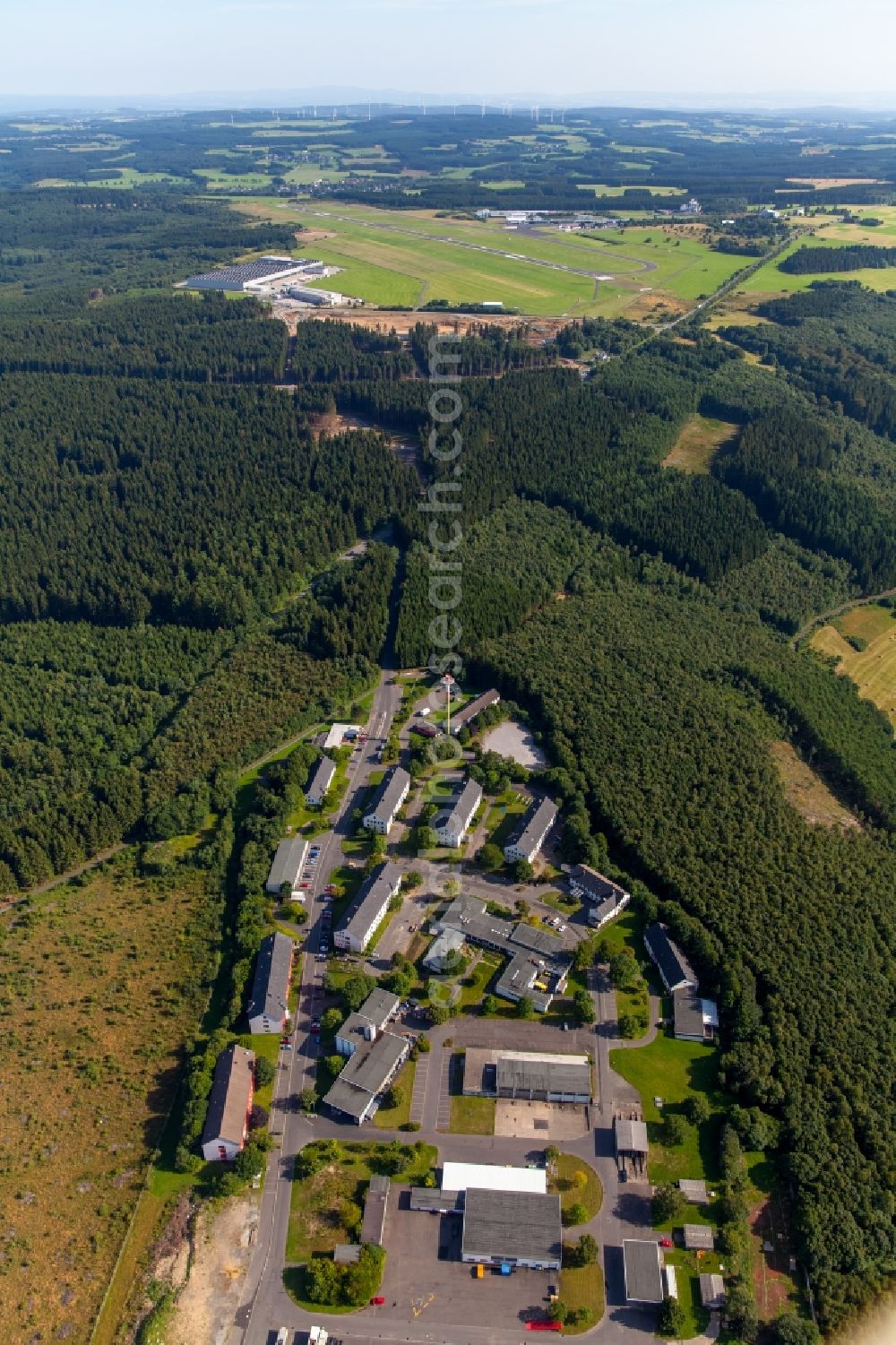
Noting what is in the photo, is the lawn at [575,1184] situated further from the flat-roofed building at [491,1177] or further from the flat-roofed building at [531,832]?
the flat-roofed building at [531,832]

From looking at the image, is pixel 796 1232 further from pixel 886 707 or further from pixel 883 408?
pixel 883 408

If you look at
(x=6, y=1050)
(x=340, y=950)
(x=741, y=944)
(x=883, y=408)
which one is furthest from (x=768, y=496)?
(x=6, y=1050)

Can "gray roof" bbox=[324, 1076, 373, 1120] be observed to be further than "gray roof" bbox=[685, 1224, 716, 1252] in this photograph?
Yes

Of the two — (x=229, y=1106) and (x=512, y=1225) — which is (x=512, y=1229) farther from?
(x=229, y=1106)

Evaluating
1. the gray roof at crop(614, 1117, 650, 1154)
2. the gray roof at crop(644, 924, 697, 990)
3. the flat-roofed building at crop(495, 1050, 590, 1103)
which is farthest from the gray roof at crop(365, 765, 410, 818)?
the gray roof at crop(614, 1117, 650, 1154)

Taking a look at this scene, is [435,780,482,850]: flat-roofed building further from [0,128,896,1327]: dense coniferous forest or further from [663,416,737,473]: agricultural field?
[663,416,737,473]: agricultural field

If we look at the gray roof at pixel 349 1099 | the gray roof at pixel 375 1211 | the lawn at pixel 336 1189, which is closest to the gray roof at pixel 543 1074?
the lawn at pixel 336 1189

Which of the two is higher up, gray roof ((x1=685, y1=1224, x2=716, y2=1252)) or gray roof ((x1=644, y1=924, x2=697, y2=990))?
gray roof ((x1=644, y1=924, x2=697, y2=990))
